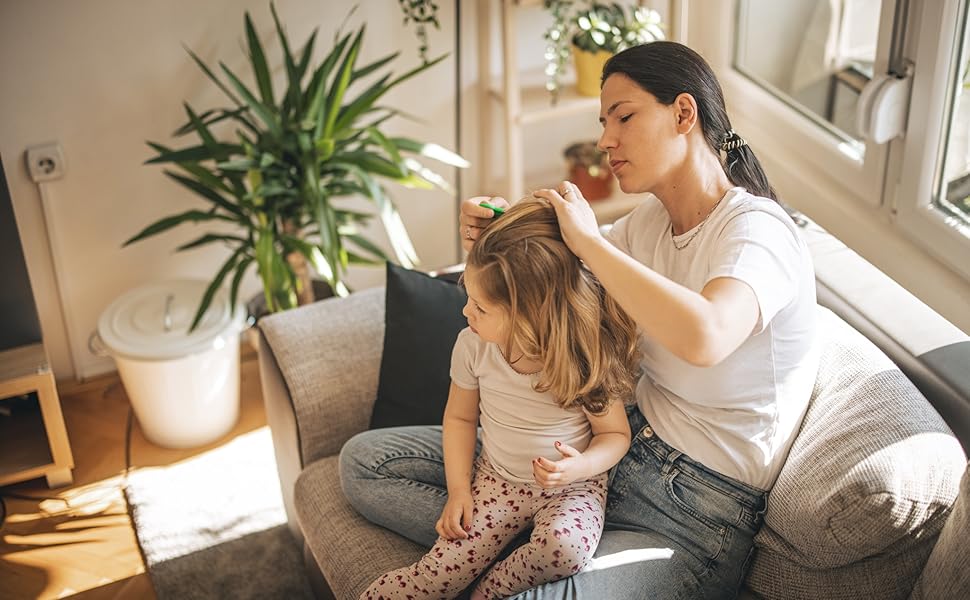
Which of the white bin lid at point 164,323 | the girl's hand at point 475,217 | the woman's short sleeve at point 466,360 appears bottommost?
the white bin lid at point 164,323

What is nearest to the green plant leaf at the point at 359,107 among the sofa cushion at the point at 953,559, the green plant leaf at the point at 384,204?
the green plant leaf at the point at 384,204

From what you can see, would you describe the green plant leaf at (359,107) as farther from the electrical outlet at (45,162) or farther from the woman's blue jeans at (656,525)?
the woman's blue jeans at (656,525)

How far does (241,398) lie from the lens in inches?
115

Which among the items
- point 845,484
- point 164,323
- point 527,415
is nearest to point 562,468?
point 527,415

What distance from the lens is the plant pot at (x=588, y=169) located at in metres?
3.11

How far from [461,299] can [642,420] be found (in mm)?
467

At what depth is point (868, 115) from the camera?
212 cm

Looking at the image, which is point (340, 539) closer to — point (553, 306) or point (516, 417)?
point (516, 417)

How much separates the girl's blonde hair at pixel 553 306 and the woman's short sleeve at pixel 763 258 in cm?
20

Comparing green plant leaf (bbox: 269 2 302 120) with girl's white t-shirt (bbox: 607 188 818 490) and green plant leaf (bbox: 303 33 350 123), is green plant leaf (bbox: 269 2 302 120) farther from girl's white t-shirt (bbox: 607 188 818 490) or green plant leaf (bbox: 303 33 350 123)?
girl's white t-shirt (bbox: 607 188 818 490)

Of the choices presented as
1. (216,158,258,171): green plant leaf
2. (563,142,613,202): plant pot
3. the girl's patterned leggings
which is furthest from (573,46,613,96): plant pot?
the girl's patterned leggings

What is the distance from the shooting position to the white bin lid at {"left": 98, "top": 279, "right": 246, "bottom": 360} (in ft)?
8.34

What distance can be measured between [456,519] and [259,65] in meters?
1.43

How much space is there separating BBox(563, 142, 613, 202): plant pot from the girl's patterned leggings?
1584 millimetres
